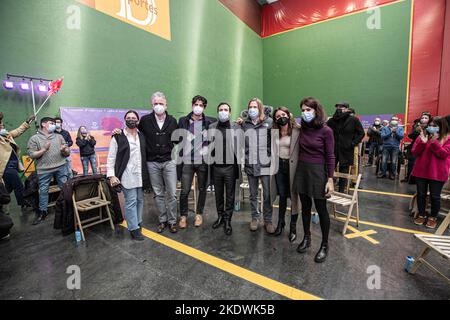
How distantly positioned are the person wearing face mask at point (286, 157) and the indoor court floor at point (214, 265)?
1.86ft

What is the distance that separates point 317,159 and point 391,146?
5.72 metres

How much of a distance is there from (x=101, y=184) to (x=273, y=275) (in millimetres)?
2827

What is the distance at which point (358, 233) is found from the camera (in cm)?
315

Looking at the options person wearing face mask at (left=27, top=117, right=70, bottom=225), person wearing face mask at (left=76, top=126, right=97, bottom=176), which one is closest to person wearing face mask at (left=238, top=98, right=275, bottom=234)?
person wearing face mask at (left=27, top=117, right=70, bottom=225)

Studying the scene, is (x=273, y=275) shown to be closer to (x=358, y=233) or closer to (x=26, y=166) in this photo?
(x=358, y=233)

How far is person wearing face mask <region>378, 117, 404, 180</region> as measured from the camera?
6.56 m

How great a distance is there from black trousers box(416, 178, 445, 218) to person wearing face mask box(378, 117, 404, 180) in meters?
3.81

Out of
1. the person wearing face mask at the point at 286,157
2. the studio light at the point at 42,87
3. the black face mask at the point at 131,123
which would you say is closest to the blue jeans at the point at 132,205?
the black face mask at the point at 131,123

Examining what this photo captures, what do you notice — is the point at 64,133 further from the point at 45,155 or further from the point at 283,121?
the point at 283,121

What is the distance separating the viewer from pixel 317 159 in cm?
244

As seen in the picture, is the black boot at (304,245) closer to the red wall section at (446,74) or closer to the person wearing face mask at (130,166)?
the person wearing face mask at (130,166)

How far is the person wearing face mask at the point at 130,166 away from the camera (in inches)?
111

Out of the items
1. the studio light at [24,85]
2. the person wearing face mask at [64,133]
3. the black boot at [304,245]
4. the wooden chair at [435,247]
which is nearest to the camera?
the wooden chair at [435,247]

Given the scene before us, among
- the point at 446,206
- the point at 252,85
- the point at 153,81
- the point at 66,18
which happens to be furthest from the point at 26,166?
the point at 252,85
